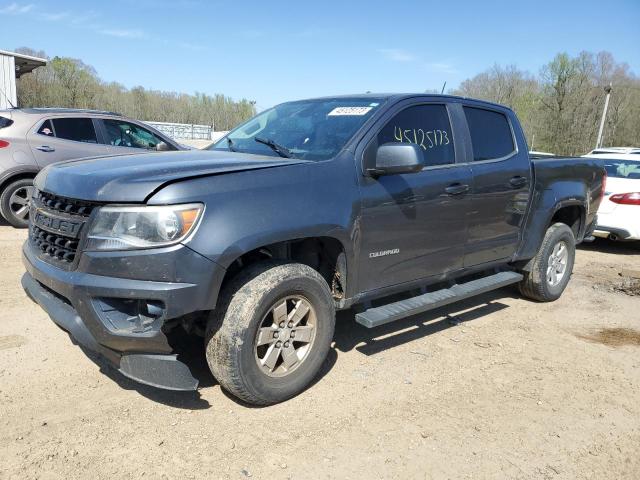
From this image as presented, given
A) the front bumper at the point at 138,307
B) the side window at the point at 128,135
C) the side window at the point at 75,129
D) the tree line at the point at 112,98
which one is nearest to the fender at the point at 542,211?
the front bumper at the point at 138,307

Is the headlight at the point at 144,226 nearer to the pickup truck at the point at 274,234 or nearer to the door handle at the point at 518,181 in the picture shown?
the pickup truck at the point at 274,234

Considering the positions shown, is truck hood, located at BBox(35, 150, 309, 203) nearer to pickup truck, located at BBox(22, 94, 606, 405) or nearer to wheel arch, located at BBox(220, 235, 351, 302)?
pickup truck, located at BBox(22, 94, 606, 405)

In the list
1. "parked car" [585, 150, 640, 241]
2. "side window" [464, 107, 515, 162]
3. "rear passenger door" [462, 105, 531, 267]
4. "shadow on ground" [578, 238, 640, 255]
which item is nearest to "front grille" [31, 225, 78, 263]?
"rear passenger door" [462, 105, 531, 267]

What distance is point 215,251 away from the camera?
8.86 ft

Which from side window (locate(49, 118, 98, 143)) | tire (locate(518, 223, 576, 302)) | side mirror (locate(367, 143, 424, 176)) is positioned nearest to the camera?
side mirror (locate(367, 143, 424, 176))

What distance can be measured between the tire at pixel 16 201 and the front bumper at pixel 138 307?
566cm

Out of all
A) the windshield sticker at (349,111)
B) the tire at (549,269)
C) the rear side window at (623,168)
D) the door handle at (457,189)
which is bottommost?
the tire at (549,269)

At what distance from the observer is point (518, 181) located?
15.6ft

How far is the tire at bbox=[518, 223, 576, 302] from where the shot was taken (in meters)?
5.38

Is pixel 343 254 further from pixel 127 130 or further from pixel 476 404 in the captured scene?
pixel 127 130

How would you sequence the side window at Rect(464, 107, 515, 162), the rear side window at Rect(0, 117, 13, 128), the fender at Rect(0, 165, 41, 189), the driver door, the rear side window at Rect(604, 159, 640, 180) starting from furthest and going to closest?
the rear side window at Rect(604, 159, 640, 180)
the rear side window at Rect(0, 117, 13, 128)
the fender at Rect(0, 165, 41, 189)
the side window at Rect(464, 107, 515, 162)
the driver door

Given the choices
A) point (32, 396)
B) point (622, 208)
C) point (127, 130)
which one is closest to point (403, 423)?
point (32, 396)

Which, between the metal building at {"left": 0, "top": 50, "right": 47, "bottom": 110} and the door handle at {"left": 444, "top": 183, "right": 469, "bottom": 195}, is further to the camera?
the metal building at {"left": 0, "top": 50, "right": 47, "bottom": 110}

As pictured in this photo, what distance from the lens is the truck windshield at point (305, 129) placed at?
3.62m
